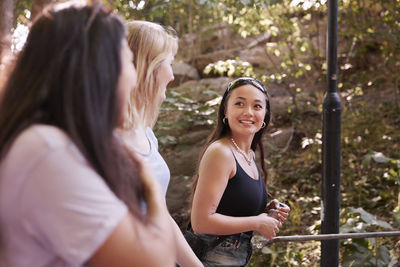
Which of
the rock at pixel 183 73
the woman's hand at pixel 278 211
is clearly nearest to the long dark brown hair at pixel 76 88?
the woman's hand at pixel 278 211

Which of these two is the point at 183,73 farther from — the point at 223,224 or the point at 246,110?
the point at 223,224

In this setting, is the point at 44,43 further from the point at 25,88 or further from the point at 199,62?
the point at 199,62

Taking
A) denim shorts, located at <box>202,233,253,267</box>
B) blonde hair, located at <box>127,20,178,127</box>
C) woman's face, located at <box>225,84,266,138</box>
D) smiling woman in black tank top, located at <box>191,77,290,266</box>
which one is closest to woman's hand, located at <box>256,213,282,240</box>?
smiling woman in black tank top, located at <box>191,77,290,266</box>

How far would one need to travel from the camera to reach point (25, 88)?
0.96 m

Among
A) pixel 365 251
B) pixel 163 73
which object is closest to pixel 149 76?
pixel 163 73

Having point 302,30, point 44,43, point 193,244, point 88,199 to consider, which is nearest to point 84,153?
point 88,199

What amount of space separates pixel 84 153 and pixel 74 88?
0.45 feet

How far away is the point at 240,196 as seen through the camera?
221cm

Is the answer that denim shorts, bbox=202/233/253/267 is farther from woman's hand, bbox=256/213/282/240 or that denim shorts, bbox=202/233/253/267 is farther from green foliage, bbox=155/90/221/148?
green foliage, bbox=155/90/221/148

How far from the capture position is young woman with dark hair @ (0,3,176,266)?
849 mm

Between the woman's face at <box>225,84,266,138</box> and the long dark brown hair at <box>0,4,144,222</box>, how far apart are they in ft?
4.71

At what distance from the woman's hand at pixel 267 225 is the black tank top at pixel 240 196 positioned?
0.07 m

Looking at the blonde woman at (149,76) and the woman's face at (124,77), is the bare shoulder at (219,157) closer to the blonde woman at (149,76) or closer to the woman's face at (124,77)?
the blonde woman at (149,76)

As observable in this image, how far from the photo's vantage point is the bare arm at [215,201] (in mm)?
2113
